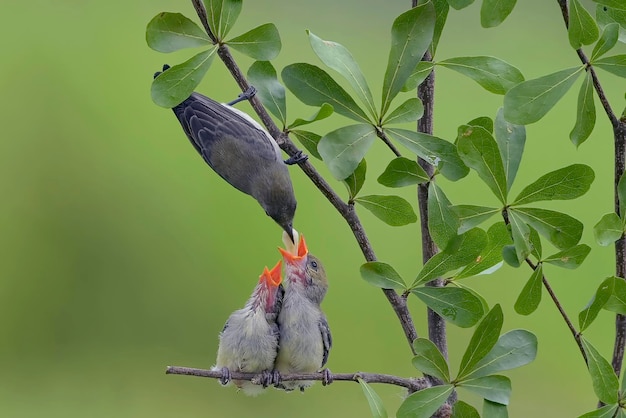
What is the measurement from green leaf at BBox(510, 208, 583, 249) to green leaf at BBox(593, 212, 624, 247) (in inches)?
0.6

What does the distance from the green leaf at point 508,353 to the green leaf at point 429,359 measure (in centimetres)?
3

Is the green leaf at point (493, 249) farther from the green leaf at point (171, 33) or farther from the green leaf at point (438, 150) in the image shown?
the green leaf at point (171, 33)

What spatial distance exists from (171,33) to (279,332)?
0.44 metres

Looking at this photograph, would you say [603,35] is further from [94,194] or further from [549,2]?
[549,2]

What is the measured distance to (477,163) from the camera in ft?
2.04


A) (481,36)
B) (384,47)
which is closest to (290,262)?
(384,47)

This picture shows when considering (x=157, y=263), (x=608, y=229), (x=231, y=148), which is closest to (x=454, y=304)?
(x=608, y=229)

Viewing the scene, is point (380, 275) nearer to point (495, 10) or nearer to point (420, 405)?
point (420, 405)

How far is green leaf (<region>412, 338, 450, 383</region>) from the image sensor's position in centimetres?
63

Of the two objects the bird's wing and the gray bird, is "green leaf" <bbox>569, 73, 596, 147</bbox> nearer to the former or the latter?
Answer: the bird's wing

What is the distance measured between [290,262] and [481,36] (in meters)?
1.42

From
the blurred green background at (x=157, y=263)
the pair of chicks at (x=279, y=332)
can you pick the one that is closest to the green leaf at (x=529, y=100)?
the pair of chicks at (x=279, y=332)

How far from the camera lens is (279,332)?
0.96m

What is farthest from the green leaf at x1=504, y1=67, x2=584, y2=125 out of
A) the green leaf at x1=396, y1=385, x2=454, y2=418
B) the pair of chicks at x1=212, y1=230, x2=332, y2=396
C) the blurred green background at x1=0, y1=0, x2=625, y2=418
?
the blurred green background at x1=0, y1=0, x2=625, y2=418
